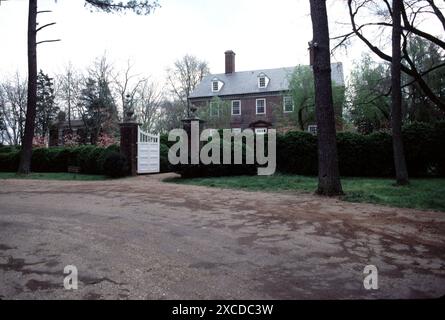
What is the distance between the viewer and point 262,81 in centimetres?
3212

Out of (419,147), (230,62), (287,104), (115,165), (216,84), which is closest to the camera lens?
(419,147)

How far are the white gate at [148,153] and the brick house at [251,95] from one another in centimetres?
1531

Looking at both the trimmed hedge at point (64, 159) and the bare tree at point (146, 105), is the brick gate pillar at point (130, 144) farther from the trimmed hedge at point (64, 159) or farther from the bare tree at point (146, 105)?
the bare tree at point (146, 105)

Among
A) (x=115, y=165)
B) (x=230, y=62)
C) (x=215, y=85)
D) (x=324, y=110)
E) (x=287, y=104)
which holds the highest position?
(x=230, y=62)

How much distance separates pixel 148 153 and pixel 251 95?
19.0 metres

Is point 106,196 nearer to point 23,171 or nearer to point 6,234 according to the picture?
point 6,234

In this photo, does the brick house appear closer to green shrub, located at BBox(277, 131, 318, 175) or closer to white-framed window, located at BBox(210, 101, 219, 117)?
white-framed window, located at BBox(210, 101, 219, 117)

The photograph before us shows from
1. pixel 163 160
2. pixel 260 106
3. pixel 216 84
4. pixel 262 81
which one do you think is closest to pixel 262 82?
pixel 262 81

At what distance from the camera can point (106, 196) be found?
26.5 ft

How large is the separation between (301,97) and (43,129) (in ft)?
86.1

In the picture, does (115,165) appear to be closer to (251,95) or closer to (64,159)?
(64,159)

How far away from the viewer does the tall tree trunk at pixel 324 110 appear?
27.1ft

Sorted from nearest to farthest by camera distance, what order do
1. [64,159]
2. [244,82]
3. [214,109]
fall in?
A: [64,159] < [214,109] < [244,82]
